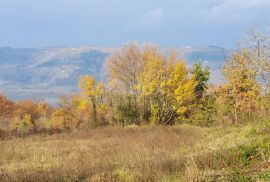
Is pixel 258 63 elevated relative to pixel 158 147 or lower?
elevated

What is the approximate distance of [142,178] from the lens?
13016 mm

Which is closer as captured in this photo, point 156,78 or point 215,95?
point 156,78

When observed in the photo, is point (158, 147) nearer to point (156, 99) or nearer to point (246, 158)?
point (246, 158)

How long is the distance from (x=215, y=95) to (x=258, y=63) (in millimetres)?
38871

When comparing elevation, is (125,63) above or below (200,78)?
above

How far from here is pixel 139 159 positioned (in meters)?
18.1

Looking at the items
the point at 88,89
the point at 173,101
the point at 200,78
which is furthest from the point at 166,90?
the point at 88,89

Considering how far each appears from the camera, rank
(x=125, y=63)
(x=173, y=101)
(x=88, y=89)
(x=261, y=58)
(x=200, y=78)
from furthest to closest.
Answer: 1. (x=125, y=63)
2. (x=88, y=89)
3. (x=200, y=78)
4. (x=173, y=101)
5. (x=261, y=58)

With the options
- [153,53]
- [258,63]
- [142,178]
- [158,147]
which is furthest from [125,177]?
[153,53]

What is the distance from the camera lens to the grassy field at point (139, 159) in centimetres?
1310

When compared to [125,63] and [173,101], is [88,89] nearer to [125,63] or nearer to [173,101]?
[125,63]

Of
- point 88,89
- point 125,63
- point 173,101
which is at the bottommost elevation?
point 173,101

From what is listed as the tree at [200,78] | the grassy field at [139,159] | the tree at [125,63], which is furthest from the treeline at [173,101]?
the tree at [125,63]

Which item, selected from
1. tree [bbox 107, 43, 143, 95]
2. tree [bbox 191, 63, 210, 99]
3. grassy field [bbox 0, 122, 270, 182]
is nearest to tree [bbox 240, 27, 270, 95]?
grassy field [bbox 0, 122, 270, 182]
